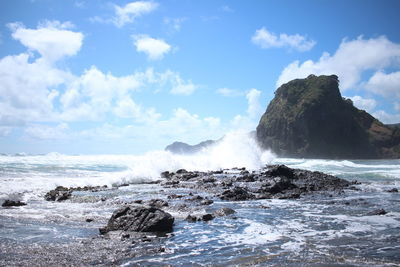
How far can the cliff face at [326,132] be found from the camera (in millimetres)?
134750

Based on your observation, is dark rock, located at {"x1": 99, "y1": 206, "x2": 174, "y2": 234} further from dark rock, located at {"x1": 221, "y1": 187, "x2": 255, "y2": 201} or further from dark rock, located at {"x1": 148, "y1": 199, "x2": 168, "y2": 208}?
dark rock, located at {"x1": 221, "y1": 187, "x2": 255, "y2": 201}

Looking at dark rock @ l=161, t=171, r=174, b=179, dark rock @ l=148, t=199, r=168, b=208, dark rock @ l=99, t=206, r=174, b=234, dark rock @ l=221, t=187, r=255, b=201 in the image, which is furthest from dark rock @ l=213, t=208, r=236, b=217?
dark rock @ l=161, t=171, r=174, b=179

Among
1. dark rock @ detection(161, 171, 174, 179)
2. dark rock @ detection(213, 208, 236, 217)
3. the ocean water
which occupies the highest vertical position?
dark rock @ detection(161, 171, 174, 179)

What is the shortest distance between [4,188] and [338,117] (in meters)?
133

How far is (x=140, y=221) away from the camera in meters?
12.8

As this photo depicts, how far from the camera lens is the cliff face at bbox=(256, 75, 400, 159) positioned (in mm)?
134750

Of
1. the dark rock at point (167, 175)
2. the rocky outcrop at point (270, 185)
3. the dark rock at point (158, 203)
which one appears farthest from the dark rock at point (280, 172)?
the dark rock at point (158, 203)

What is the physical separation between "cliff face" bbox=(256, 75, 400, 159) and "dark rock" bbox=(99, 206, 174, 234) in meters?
127

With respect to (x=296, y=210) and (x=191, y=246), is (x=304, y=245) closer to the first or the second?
(x=191, y=246)

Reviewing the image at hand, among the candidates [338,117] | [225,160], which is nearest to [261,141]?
[338,117]

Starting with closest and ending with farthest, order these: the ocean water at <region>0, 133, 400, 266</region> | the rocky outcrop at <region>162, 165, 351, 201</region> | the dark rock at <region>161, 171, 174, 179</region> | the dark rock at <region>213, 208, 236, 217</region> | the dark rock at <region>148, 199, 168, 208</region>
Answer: the ocean water at <region>0, 133, 400, 266</region> < the dark rock at <region>213, 208, 236, 217</region> < the dark rock at <region>148, 199, 168, 208</region> < the rocky outcrop at <region>162, 165, 351, 201</region> < the dark rock at <region>161, 171, 174, 179</region>

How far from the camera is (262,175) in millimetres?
33969

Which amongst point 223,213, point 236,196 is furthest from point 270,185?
point 223,213

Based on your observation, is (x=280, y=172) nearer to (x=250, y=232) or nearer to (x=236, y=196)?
(x=236, y=196)
